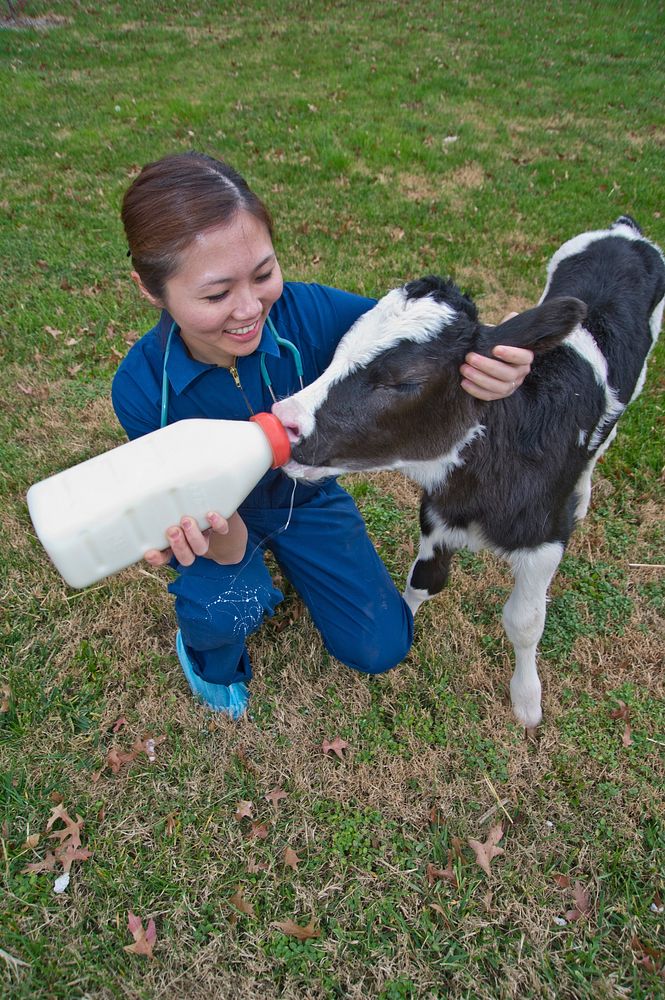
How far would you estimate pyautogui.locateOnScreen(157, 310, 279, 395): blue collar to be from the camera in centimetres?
245

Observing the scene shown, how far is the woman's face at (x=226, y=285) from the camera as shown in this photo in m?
2.14

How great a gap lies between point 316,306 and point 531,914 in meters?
2.55

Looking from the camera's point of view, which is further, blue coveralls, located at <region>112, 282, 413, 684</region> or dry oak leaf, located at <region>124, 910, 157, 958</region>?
blue coveralls, located at <region>112, 282, 413, 684</region>

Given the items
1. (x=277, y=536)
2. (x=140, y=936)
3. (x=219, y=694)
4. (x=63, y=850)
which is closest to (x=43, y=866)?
(x=63, y=850)

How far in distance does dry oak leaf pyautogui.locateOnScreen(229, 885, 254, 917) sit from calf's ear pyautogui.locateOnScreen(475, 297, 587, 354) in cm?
225

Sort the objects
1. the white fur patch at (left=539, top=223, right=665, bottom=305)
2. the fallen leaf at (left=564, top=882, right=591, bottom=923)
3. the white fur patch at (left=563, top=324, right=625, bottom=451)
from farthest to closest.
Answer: the white fur patch at (left=539, top=223, right=665, bottom=305) < the white fur patch at (left=563, top=324, right=625, bottom=451) < the fallen leaf at (left=564, top=882, right=591, bottom=923)

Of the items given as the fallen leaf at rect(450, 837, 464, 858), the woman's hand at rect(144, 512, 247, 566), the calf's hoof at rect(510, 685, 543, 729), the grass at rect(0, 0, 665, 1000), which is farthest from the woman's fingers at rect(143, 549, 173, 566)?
the calf's hoof at rect(510, 685, 543, 729)

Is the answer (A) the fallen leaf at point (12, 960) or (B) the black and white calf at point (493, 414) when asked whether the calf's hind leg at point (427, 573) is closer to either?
(B) the black and white calf at point (493, 414)

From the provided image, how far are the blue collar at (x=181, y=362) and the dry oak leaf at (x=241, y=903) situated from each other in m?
1.95

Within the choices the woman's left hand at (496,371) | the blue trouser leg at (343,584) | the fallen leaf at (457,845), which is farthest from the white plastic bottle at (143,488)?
the fallen leaf at (457,845)

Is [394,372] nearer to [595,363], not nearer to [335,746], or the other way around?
[595,363]

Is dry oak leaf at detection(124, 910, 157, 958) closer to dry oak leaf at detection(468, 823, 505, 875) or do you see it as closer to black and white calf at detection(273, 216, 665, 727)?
dry oak leaf at detection(468, 823, 505, 875)

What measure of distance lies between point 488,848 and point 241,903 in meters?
1.00

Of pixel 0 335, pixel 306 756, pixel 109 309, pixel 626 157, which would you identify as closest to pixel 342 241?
pixel 109 309
